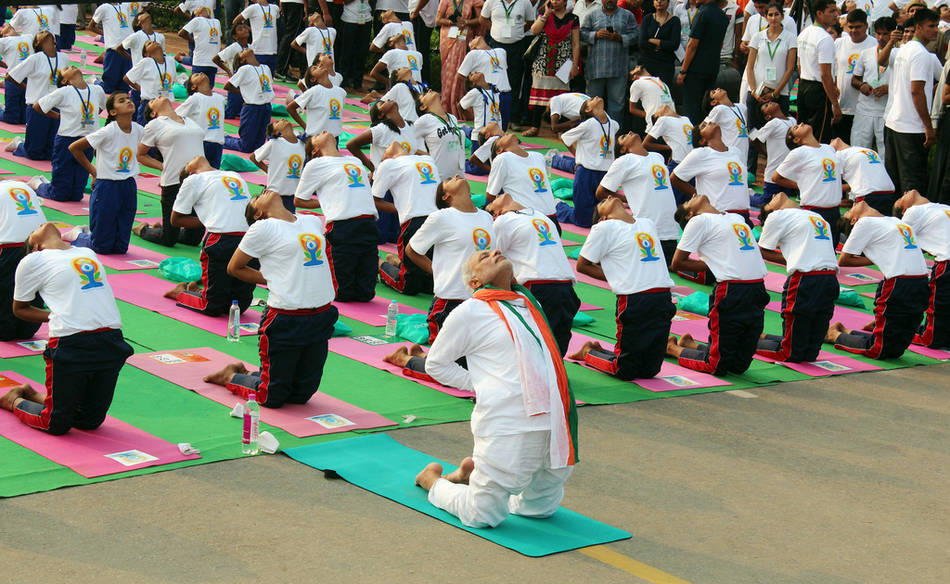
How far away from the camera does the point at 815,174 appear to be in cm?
1359

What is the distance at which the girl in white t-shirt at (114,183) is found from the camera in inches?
483

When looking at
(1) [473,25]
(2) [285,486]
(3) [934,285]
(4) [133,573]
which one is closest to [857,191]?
(3) [934,285]

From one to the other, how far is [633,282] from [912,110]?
7.33 metres


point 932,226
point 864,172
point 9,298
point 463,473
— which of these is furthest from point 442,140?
point 463,473

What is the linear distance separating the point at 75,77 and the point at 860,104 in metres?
9.78

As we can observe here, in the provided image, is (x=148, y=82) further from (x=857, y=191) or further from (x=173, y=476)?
(x=173, y=476)

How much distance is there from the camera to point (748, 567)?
642cm

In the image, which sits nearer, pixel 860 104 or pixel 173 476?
pixel 173 476

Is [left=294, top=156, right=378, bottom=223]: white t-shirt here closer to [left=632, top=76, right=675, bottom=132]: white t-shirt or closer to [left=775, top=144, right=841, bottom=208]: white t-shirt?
[left=775, top=144, right=841, bottom=208]: white t-shirt

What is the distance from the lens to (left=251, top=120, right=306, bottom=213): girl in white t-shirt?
1302cm

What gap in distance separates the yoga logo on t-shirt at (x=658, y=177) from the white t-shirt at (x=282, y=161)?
3.63m

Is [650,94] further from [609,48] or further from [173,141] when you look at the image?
[173,141]

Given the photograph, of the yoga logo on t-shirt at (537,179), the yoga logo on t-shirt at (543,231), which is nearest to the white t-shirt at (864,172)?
the yoga logo on t-shirt at (537,179)

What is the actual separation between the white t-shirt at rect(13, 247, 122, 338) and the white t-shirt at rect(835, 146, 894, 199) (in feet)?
28.9
